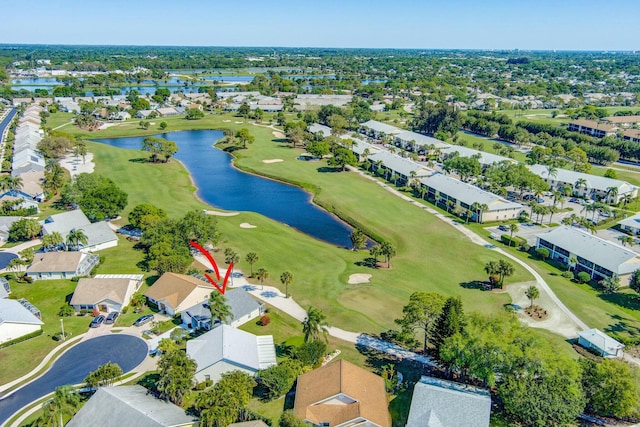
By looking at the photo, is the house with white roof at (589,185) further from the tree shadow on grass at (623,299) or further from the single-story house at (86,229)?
the single-story house at (86,229)

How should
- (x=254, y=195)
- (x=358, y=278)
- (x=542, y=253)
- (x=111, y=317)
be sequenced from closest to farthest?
(x=111, y=317) → (x=358, y=278) → (x=542, y=253) → (x=254, y=195)

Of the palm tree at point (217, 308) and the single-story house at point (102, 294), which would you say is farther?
the single-story house at point (102, 294)


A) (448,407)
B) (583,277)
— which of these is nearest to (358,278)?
(448,407)

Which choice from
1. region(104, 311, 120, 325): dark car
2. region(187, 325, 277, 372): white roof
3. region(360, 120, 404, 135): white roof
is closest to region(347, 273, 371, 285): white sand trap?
region(187, 325, 277, 372): white roof

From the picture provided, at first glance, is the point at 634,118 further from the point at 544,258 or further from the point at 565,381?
the point at 565,381

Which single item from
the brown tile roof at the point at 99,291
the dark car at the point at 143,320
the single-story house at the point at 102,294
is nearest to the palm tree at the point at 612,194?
the dark car at the point at 143,320

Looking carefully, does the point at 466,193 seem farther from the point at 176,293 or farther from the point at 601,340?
the point at 176,293

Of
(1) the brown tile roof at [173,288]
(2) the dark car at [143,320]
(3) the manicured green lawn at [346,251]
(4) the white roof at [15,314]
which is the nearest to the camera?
(4) the white roof at [15,314]
